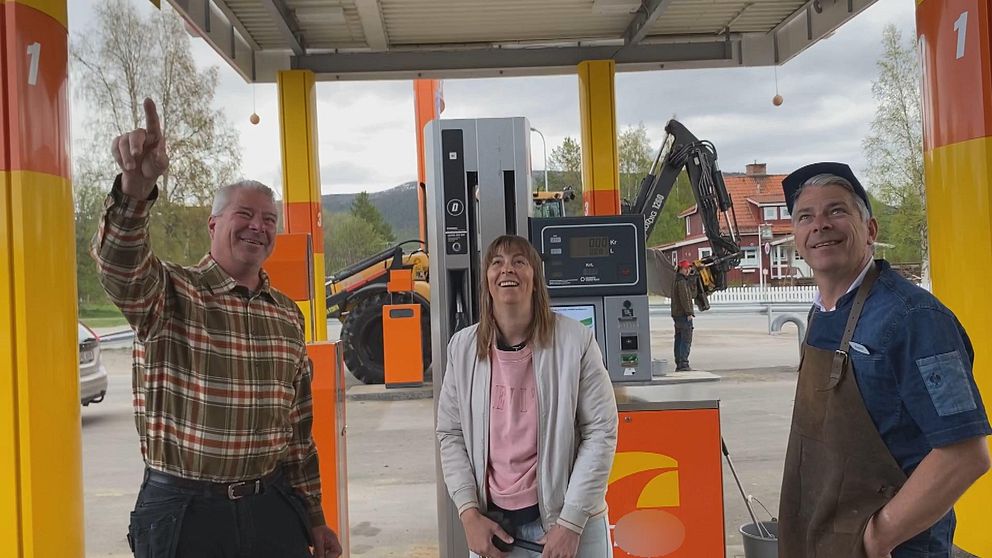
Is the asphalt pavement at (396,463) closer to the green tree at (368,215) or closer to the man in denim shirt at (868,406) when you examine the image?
the man in denim shirt at (868,406)

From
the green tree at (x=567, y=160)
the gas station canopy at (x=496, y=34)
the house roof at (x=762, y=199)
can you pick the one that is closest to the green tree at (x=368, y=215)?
the green tree at (x=567, y=160)

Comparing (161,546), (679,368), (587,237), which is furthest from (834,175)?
(679,368)

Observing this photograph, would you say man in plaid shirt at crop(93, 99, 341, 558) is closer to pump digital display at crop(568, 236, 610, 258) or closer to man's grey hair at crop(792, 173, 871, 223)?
man's grey hair at crop(792, 173, 871, 223)

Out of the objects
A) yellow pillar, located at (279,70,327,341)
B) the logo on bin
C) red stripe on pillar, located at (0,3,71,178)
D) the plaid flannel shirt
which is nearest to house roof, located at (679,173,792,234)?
yellow pillar, located at (279,70,327,341)

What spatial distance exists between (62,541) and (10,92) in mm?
1746

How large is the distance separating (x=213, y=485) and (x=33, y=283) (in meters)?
1.61

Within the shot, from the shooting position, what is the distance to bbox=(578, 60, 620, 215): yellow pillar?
9.66 metres

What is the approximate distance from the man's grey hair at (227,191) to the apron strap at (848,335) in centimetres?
146

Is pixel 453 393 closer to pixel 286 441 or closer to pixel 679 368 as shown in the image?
pixel 286 441

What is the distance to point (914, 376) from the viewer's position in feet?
4.85

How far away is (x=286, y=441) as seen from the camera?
2076 mm

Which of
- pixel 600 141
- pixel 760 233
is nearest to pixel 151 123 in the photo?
pixel 600 141

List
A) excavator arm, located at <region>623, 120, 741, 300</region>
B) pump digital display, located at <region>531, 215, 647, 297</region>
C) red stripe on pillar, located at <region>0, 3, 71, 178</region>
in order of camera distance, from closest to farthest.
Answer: red stripe on pillar, located at <region>0, 3, 71, 178</region>
pump digital display, located at <region>531, 215, 647, 297</region>
excavator arm, located at <region>623, 120, 741, 300</region>

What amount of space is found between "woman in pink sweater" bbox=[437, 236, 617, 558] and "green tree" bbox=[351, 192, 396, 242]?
5208 centimetres
